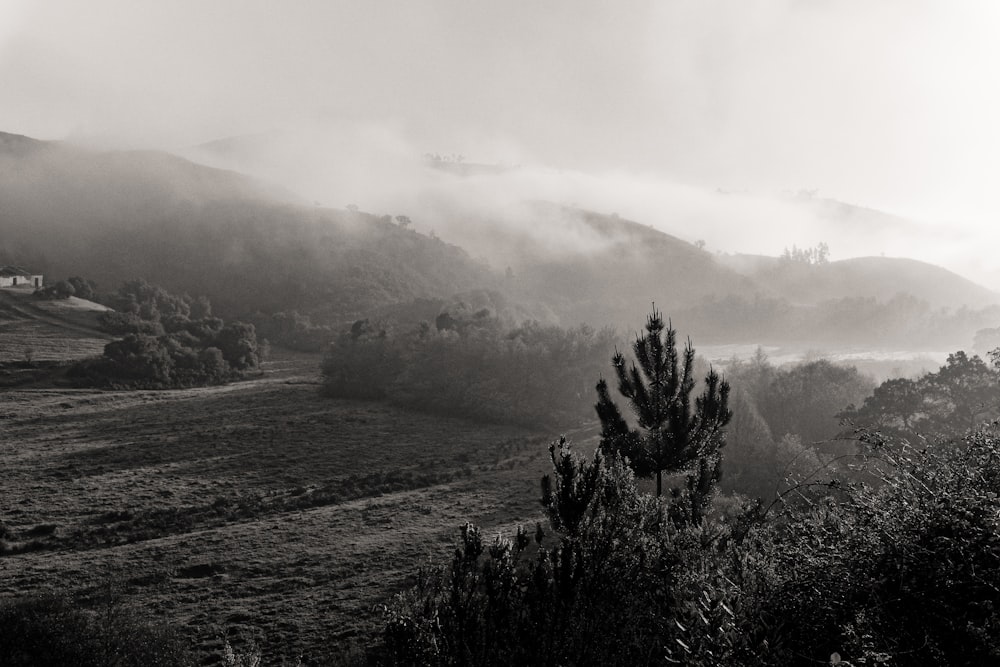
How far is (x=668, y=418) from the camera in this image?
16578mm

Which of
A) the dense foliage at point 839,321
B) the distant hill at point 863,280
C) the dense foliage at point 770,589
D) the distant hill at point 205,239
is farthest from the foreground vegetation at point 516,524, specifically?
the distant hill at point 863,280

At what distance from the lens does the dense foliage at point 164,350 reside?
202 feet

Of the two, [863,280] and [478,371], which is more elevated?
[863,280]

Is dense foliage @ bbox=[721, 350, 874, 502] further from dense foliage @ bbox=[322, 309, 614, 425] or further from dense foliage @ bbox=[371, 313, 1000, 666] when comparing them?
dense foliage @ bbox=[371, 313, 1000, 666]

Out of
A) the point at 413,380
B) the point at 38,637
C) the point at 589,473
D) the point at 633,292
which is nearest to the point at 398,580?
the point at 38,637

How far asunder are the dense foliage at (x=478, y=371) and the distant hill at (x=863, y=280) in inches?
4450

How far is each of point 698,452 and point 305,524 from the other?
23.2 metres

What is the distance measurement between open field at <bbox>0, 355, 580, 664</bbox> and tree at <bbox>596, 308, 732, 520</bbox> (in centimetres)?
1230

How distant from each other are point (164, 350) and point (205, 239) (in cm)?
8226

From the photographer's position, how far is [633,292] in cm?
15738

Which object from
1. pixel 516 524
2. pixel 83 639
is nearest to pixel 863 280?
pixel 516 524

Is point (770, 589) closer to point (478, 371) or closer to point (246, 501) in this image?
point (246, 501)

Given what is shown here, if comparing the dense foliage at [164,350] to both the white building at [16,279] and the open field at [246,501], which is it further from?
the white building at [16,279]

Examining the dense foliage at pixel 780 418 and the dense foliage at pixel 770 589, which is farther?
the dense foliage at pixel 780 418
